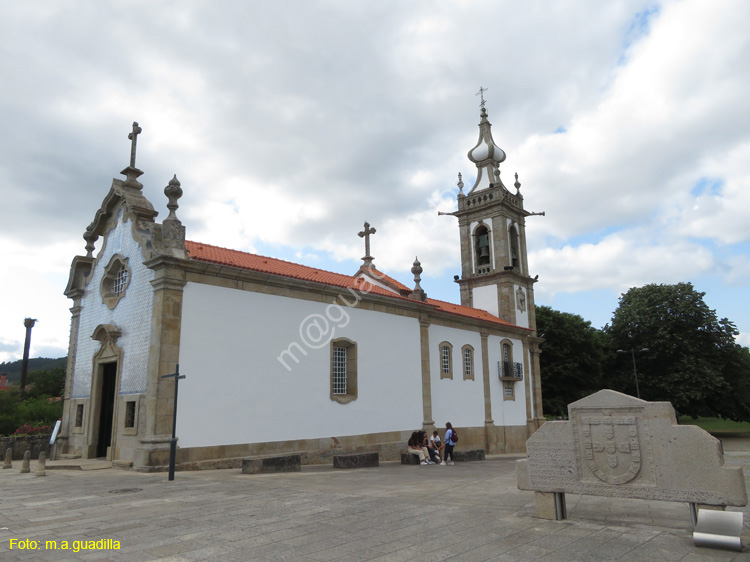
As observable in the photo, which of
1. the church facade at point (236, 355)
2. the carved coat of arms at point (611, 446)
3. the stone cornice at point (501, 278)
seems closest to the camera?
the carved coat of arms at point (611, 446)

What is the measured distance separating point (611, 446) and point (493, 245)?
85.3ft

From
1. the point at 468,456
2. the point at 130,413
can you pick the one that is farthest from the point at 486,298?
the point at 130,413

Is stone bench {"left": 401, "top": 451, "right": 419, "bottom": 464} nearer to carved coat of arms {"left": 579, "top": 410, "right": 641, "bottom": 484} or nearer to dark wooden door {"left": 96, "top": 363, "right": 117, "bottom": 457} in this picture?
dark wooden door {"left": 96, "top": 363, "right": 117, "bottom": 457}

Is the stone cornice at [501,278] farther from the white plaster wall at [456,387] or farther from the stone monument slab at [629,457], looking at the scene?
the stone monument slab at [629,457]

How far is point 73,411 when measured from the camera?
17.5m

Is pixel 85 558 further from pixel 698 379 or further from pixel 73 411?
pixel 698 379

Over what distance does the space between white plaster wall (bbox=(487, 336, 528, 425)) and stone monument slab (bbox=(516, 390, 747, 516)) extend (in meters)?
19.9

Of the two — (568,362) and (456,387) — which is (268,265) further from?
(568,362)

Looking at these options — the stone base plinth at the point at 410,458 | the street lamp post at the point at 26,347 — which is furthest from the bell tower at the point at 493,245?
the street lamp post at the point at 26,347

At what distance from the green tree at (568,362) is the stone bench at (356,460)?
25.1 metres

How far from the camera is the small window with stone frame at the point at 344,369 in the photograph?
18.3m

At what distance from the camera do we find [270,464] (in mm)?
12969

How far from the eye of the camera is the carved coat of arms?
6.28m

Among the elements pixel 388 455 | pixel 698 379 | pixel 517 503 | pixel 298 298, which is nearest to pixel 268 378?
pixel 298 298
